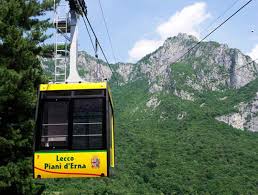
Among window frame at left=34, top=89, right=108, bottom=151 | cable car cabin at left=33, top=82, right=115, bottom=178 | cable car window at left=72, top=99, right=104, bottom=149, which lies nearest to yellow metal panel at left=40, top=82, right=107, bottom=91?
cable car cabin at left=33, top=82, right=115, bottom=178

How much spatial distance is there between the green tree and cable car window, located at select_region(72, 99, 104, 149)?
828 centimetres

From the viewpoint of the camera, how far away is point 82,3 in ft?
50.5

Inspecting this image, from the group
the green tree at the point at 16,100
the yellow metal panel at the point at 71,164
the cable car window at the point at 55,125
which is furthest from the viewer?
the green tree at the point at 16,100

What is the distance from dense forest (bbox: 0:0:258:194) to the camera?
2138cm

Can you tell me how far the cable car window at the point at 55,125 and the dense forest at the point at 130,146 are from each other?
281 centimetres

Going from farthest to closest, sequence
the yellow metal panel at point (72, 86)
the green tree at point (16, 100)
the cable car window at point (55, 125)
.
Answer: the green tree at point (16, 100), the yellow metal panel at point (72, 86), the cable car window at point (55, 125)

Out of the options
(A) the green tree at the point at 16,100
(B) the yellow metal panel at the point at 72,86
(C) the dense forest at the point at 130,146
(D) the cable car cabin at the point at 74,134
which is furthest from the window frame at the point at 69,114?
(A) the green tree at the point at 16,100

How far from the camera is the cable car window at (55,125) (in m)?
12.4

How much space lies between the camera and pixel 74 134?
40.6ft

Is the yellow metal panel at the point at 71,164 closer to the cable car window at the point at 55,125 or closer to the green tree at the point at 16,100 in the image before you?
the cable car window at the point at 55,125

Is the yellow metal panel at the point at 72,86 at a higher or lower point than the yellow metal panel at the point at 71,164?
higher

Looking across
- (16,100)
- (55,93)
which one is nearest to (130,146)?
(16,100)

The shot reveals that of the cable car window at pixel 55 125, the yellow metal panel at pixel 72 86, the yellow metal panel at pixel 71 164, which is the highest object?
the yellow metal panel at pixel 72 86

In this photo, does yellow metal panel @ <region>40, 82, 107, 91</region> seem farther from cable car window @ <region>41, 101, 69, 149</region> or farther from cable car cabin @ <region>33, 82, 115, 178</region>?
cable car window @ <region>41, 101, 69, 149</region>
